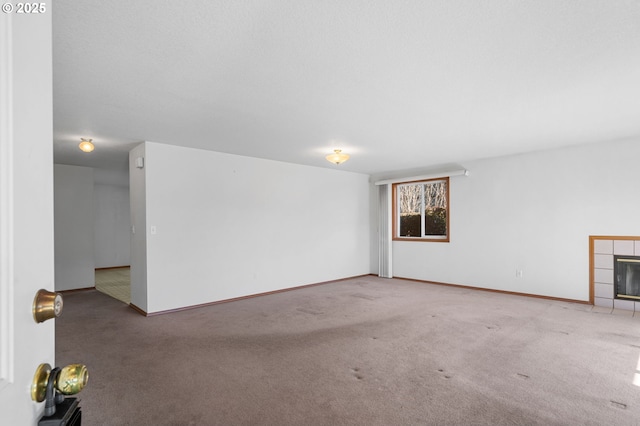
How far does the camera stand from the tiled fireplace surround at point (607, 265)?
4.68 m

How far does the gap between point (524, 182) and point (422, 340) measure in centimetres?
376

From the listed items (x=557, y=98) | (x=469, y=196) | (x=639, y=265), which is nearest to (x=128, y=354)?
(x=557, y=98)

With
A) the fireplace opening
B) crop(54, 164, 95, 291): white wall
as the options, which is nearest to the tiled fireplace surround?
the fireplace opening

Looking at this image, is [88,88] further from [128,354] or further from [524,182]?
[524,182]

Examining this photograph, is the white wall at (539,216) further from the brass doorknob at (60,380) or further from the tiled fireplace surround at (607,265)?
the brass doorknob at (60,380)

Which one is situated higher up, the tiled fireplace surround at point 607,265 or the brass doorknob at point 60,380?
the brass doorknob at point 60,380

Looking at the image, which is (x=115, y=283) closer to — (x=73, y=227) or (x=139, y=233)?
(x=73, y=227)

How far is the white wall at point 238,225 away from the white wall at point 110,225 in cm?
553

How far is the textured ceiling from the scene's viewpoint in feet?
6.23

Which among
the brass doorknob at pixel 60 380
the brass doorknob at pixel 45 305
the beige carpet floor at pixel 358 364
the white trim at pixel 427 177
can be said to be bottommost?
the beige carpet floor at pixel 358 364

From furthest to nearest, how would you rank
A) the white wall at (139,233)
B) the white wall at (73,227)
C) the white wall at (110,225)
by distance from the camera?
the white wall at (110,225) → the white wall at (73,227) → the white wall at (139,233)

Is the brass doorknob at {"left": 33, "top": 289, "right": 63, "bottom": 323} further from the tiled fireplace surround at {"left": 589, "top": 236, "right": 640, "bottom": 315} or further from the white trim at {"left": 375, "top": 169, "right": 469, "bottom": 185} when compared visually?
the white trim at {"left": 375, "top": 169, "right": 469, "bottom": 185}

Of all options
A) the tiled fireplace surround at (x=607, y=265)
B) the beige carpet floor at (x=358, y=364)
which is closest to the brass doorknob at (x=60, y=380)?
the beige carpet floor at (x=358, y=364)

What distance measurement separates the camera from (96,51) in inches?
89.8
